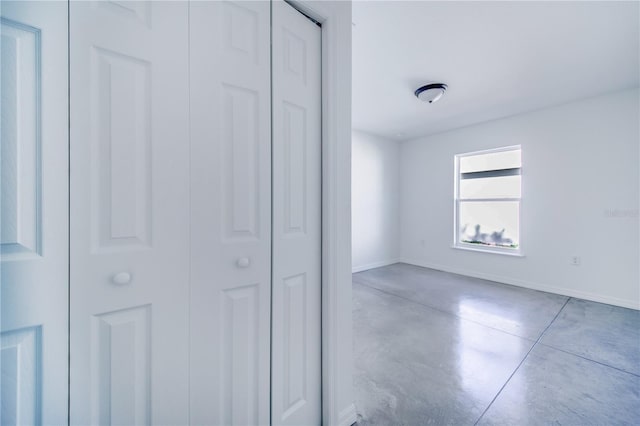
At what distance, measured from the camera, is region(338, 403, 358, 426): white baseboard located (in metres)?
1.33

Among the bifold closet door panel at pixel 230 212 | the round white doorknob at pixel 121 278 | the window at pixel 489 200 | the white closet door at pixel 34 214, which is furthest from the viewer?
the window at pixel 489 200

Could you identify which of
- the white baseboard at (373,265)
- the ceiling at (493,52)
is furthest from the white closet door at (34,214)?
the white baseboard at (373,265)

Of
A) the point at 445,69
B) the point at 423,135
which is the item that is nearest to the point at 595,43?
the point at 445,69

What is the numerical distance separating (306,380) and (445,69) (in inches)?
117

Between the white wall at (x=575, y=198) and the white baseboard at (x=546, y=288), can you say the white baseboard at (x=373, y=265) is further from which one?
the white wall at (x=575, y=198)

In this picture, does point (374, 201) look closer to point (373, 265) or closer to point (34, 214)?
point (373, 265)

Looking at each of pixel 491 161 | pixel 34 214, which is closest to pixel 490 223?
pixel 491 161

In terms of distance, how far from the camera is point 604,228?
3.21 meters

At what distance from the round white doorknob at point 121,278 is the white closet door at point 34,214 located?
0.34ft

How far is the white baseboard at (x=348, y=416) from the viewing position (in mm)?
1332

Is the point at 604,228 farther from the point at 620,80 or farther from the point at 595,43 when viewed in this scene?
the point at 595,43

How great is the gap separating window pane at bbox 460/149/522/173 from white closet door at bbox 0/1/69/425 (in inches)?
197

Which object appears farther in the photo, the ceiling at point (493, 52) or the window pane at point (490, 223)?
the window pane at point (490, 223)

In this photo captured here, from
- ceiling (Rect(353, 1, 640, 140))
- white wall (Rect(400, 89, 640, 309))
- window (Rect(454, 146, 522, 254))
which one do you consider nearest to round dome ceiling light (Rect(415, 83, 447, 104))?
ceiling (Rect(353, 1, 640, 140))
